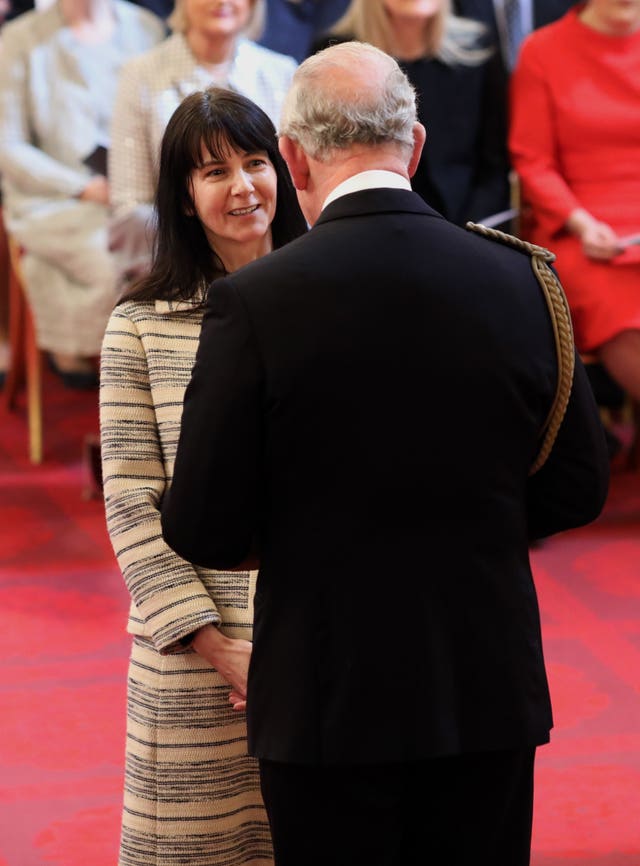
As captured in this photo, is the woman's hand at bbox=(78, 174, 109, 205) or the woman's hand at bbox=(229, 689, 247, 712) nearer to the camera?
the woman's hand at bbox=(229, 689, 247, 712)

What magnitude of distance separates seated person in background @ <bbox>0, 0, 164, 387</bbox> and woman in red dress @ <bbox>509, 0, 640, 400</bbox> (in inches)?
52.4

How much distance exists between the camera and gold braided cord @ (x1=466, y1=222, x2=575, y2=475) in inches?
54.7

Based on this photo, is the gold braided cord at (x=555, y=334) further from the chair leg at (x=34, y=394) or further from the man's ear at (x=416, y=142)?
the chair leg at (x=34, y=394)

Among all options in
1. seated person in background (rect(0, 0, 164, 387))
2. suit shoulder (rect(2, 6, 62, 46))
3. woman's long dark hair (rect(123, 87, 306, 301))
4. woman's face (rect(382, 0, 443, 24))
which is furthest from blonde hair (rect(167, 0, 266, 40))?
woman's long dark hair (rect(123, 87, 306, 301))

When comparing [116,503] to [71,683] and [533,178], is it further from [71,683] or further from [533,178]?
[533,178]

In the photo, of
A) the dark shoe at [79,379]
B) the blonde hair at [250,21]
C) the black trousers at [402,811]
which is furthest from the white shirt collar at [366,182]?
the dark shoe at [79,379]

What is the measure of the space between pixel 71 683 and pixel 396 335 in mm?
1905

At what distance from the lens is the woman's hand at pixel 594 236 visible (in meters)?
3.86

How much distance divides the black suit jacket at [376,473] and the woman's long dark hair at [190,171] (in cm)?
45

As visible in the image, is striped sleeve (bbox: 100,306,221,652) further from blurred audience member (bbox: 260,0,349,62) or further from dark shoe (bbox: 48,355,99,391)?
dark shoe (bbox: 48,355,99,391)

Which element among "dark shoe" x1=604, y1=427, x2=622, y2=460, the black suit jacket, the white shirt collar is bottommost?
"dark shoe" x1=604, y1=427, x2=622, y2=460

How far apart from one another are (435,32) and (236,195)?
2.40 m

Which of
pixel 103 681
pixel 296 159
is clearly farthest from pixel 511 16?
pixel 296 159

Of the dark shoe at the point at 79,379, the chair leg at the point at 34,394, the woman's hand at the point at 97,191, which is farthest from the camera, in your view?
the dark shoe at the point at 79,379
